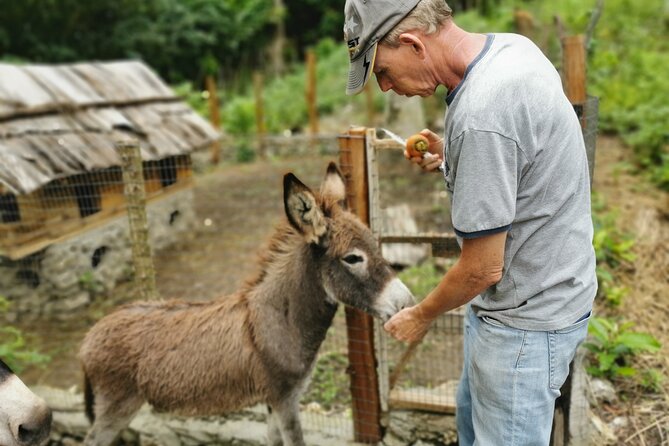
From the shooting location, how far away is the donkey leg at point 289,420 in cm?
327

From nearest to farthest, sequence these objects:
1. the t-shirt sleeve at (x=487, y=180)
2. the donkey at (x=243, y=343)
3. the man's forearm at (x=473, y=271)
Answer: the t-shirt sleeve at (x=487, y=180)
the man's forearm at (x=473, y=271)
the donkey at (x=243, y=343)

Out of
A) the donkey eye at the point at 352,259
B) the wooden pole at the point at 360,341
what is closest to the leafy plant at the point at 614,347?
the wooden pole at the point at 360,341

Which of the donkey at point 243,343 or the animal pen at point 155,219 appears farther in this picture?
the animal pen at point 155,219

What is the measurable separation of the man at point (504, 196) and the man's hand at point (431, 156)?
0.62m

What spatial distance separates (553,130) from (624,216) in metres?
5.42

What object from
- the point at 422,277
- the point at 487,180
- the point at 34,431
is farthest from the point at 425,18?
the point at 422,277

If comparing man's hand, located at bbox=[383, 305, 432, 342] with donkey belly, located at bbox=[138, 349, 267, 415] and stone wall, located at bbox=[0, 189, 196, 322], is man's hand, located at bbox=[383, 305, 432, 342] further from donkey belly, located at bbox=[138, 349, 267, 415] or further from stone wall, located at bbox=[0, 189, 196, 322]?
stone wall, located at bbox=[0, 189, 196, 322]

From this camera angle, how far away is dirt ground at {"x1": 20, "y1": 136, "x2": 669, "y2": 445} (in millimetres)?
3744

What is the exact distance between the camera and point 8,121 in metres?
6.30

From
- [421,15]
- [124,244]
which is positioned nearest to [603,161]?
[124,244]

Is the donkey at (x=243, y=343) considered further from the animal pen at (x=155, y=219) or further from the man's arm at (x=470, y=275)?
the man's arm at (x=470, y=275)

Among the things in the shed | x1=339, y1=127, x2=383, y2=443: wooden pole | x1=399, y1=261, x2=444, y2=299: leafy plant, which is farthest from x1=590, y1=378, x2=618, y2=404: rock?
the shed

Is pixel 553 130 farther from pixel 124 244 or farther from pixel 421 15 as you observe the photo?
pixel 124 244

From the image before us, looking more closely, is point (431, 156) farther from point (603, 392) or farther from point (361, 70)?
point (603, 392)
